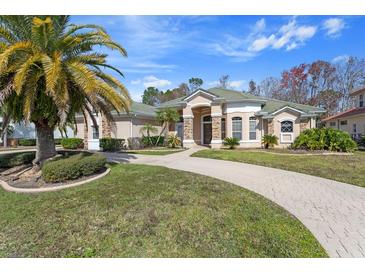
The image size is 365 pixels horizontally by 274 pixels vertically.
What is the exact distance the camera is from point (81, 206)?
5.46 metres

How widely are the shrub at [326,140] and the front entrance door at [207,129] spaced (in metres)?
7.70

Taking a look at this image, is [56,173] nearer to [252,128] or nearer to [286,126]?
[252,128]

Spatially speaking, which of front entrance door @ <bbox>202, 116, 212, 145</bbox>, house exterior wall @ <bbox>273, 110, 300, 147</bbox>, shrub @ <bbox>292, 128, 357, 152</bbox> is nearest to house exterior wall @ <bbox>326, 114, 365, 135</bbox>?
shrub @ <bbox>292, 128, 357, 152</bbox>

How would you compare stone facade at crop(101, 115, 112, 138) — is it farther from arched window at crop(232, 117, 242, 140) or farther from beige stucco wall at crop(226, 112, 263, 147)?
arched window at crop(232, 117, 242, 140)

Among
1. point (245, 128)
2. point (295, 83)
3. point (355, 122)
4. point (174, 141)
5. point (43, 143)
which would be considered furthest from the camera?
point (295, 83)

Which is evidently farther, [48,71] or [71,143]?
[71,143]

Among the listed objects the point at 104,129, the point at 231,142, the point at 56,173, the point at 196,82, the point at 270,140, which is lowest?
the point at 56,173

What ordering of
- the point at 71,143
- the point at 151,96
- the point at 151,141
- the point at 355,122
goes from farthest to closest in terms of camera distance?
the point at 151,96 → the point at 355,122 → the point at 71,143 → the point at 151,141

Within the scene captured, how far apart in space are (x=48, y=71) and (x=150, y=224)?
21.2ft

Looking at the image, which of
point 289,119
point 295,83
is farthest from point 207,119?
point 295,83

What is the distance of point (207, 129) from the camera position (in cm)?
2181

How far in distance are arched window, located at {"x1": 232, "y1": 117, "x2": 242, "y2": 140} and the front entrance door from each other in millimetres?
2896

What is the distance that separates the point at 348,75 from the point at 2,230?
155 ft
